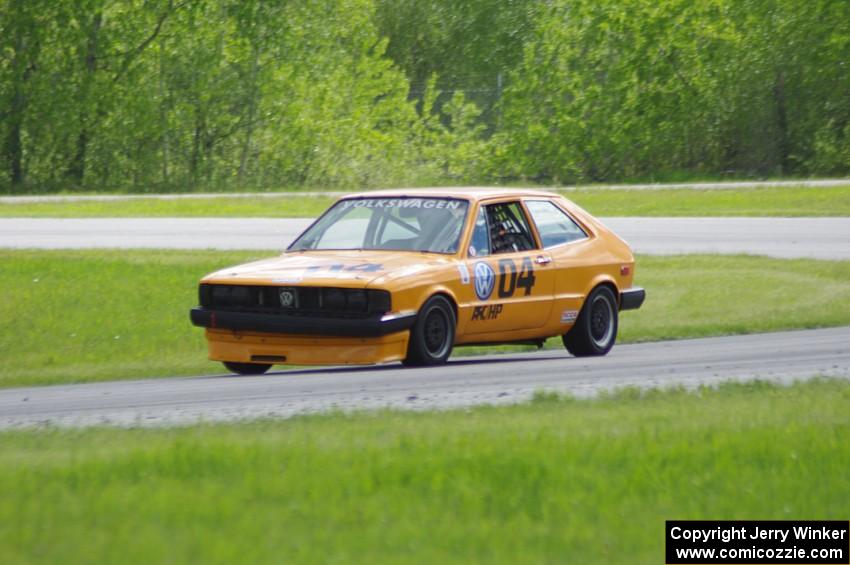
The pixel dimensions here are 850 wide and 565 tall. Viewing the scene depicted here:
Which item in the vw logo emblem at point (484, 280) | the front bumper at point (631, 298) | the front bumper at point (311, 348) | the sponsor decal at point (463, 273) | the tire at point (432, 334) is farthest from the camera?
the front bumper at point (631, 298)

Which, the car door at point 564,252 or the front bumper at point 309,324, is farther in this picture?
the car door at point 564,252

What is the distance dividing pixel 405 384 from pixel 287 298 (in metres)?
1.44

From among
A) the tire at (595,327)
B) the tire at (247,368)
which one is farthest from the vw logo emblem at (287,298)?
the tire at (595,327)

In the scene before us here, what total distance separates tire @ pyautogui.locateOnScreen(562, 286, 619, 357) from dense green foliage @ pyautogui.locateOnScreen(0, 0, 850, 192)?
88.4 feet

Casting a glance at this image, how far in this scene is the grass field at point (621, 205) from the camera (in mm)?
30141

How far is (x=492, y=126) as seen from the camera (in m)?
44.4

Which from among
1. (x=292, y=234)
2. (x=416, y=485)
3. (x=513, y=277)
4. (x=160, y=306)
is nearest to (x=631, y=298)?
(x=513, y=277)

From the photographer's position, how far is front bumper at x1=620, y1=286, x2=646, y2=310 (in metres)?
13.2

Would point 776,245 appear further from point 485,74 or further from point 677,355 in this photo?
point 485,74

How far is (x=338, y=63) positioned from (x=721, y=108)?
11410 mm

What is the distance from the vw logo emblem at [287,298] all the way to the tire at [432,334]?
0.89 meters

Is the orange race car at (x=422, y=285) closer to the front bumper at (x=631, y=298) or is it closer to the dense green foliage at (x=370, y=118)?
the front bumper at (x=631, y=298)

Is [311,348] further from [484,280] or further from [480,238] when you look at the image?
[480,238]

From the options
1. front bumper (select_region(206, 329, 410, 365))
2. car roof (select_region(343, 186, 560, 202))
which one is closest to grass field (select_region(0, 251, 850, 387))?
front bumper (select_region(206, 329, 410, 365))
